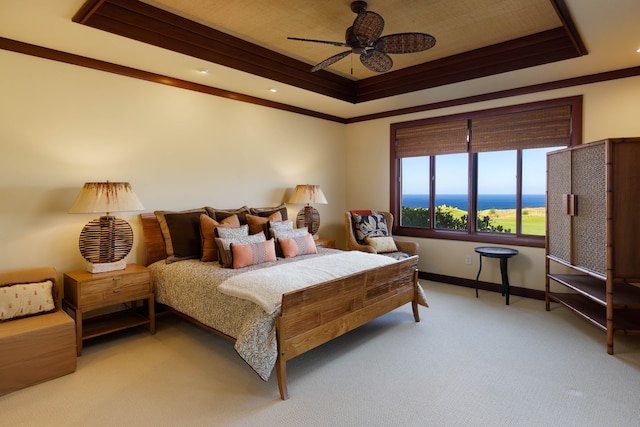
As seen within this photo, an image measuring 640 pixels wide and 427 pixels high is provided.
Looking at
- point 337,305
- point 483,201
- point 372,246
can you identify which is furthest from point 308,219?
point 337,305

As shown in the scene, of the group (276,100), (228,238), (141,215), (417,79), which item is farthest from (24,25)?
(417,79)

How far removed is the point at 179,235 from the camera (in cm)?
376

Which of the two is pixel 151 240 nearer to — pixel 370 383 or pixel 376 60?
pixel 370 383

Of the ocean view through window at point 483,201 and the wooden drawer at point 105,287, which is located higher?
the ocean view through window at point 483,201

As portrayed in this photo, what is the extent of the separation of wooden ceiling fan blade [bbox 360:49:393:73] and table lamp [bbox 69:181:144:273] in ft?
8.20

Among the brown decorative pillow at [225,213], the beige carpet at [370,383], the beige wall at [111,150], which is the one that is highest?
the beige wall at [111,150]

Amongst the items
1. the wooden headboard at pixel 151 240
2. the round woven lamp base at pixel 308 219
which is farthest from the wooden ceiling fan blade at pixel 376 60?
the wooden headboard at pixel 151 240

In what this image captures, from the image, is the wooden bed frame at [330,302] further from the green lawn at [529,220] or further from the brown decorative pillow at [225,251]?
the green lawn at [529,220]

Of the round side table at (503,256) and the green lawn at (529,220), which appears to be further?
the green lawn at (529,220)

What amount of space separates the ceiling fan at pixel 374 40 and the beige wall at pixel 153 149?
1.92 m

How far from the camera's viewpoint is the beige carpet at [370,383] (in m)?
2.21

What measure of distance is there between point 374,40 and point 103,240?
9.78 feet

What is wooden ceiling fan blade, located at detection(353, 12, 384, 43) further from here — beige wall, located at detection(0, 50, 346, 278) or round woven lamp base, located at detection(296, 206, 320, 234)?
round woven lamp base, located at detection(296, 206, 320, 234)

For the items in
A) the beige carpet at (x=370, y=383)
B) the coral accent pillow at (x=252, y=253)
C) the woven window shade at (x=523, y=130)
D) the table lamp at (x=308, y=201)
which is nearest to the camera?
the beige carpet at (x=370, y=383)
